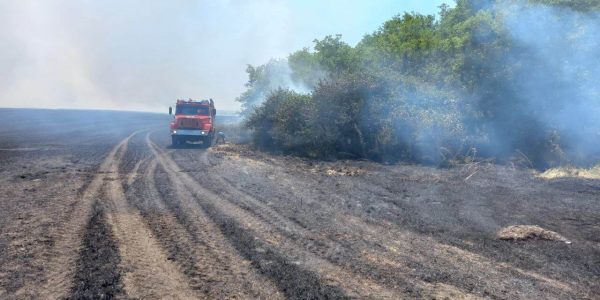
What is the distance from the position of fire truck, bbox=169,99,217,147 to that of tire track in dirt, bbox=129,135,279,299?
53.0 ft

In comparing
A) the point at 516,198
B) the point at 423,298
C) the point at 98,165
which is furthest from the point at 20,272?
the point at 98,165

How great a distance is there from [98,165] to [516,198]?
584 inches

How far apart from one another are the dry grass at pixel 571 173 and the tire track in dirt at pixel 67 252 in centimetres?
1532

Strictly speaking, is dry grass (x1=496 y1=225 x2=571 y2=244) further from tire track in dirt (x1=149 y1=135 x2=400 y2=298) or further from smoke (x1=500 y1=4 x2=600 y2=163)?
smoke (x1=500 y1=4 x2=600 y2=163)

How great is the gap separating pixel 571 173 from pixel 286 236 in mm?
13826

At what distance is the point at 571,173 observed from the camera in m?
17.7

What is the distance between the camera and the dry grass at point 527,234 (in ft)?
28.8

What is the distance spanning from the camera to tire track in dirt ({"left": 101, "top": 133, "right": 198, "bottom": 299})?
558 cm

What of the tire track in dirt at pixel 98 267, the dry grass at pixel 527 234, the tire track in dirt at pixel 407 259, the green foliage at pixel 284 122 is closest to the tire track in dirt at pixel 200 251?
the tire track in dirt at pixel 98 267

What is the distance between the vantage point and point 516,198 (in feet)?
43.5

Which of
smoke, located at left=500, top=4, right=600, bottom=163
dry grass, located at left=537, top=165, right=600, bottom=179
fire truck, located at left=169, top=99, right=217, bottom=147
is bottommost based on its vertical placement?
dry grass, located at left=537, top=165, right=600, bottom=179

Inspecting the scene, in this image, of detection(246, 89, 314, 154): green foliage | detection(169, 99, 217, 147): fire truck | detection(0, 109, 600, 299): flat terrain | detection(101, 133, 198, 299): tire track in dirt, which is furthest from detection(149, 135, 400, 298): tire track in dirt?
detection(169, 99, 217, 147): fire truck

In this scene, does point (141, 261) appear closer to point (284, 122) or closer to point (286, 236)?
point (286, 236)

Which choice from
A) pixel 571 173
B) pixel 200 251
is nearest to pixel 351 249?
pixel 200 251
